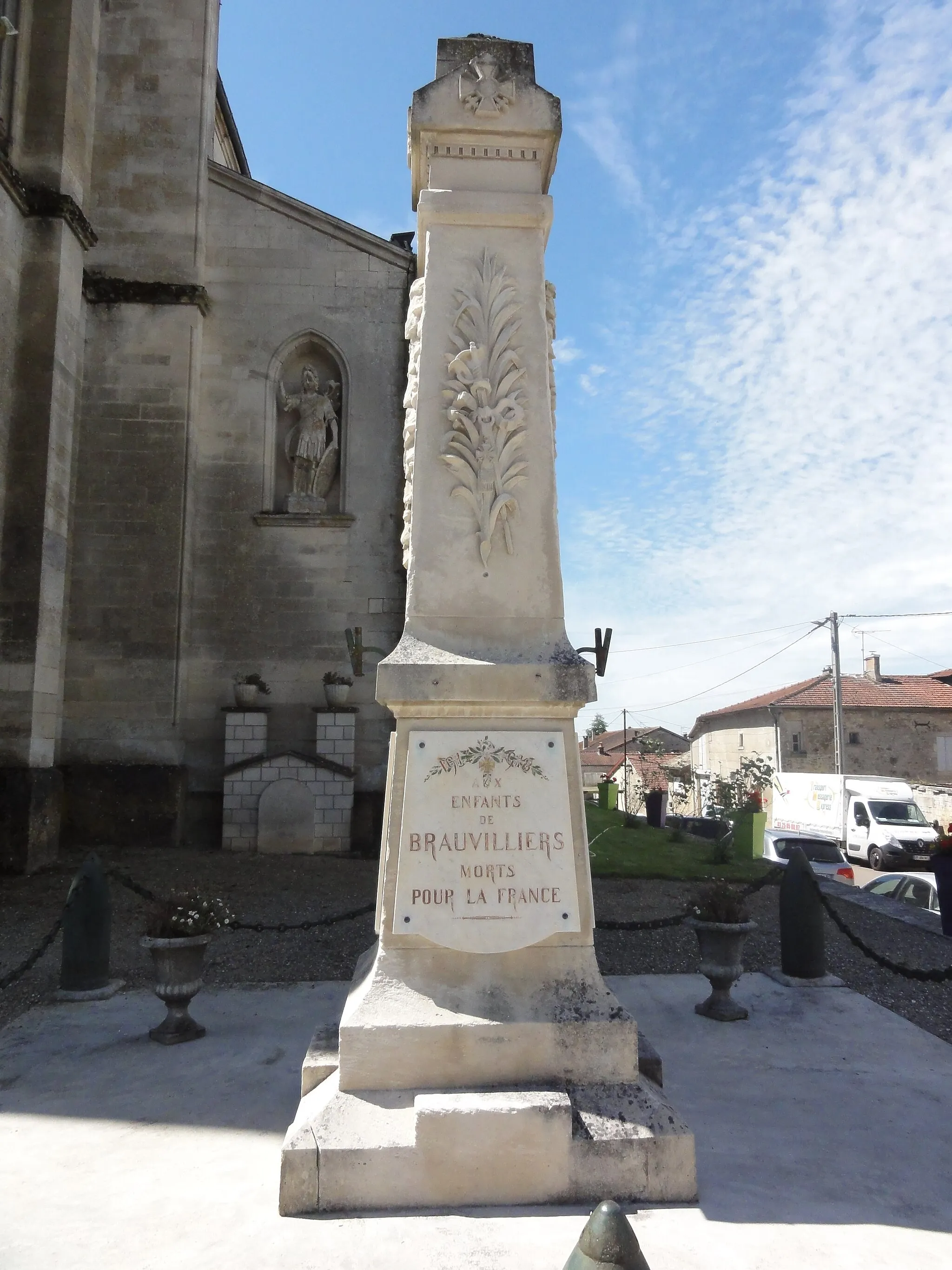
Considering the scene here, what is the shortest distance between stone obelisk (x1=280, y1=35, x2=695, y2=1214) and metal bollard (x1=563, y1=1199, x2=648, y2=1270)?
46.2 inches

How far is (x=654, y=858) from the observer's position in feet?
39.4

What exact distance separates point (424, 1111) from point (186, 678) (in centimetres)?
1014

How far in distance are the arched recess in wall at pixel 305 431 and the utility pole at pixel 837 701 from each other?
17.2 meters

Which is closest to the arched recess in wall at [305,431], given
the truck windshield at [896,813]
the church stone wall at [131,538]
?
the church stone wall at [131,538]

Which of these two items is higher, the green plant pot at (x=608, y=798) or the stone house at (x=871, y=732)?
the stone house at (x=871, y=732)

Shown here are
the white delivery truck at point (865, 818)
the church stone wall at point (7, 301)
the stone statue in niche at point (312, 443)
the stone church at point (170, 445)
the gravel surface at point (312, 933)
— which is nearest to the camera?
the gravel surface at point (312, 933)

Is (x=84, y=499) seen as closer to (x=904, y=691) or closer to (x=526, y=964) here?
(x=526, y=964)

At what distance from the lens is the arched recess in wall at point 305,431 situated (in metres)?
12.6

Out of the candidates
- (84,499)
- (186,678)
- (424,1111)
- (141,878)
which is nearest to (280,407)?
(84,499)

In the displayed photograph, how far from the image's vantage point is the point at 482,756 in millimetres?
3291

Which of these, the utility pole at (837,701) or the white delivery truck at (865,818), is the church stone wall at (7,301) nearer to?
the white delivery truck at (865,818)

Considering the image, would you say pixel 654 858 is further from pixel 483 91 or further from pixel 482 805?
pixel 483 91

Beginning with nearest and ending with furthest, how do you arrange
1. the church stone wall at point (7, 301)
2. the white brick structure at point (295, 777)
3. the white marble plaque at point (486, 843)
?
the white marble plaque at point (486, 843) → the church stone wall at point (7, 301) → the white brick structure at point (295, 777)

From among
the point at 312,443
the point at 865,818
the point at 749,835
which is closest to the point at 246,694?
the point at 312,443
